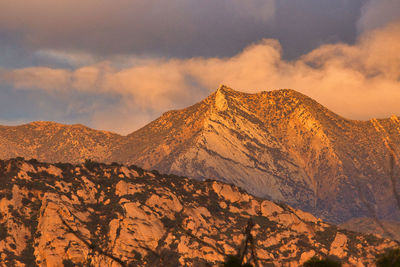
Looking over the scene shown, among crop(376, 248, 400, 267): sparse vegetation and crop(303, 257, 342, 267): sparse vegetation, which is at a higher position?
crop(376, 248, 400, 267): sparse vegetation

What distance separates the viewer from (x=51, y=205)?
198 meters

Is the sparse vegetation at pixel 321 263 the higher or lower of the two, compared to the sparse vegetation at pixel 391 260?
lower

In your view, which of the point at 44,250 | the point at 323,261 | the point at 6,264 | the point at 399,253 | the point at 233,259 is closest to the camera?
the point at 233,259

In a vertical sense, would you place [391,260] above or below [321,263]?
above

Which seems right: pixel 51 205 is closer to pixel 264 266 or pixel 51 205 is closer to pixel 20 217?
pixel 20 217

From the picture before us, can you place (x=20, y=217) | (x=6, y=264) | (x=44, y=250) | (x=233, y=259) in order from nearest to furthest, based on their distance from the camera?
(x=233, y=259), (x=6, y=264), (x=44, y=250), (x=20, y=217)

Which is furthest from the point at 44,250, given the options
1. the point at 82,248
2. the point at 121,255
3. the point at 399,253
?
the point at 399,253

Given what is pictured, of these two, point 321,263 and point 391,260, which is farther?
point 391,260

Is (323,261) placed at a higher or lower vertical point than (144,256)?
lower

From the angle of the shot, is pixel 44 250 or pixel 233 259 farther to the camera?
pixel 44 250

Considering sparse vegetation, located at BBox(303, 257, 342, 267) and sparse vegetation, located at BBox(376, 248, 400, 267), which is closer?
sparse vegetation, located at BBox(303, 257, 342, 267)

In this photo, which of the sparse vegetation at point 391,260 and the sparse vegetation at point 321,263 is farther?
the sparse vegetation at point 391,260

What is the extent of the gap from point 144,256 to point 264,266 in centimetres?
3780

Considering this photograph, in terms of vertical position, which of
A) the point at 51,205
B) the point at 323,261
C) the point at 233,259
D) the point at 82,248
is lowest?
the point at 233,259
